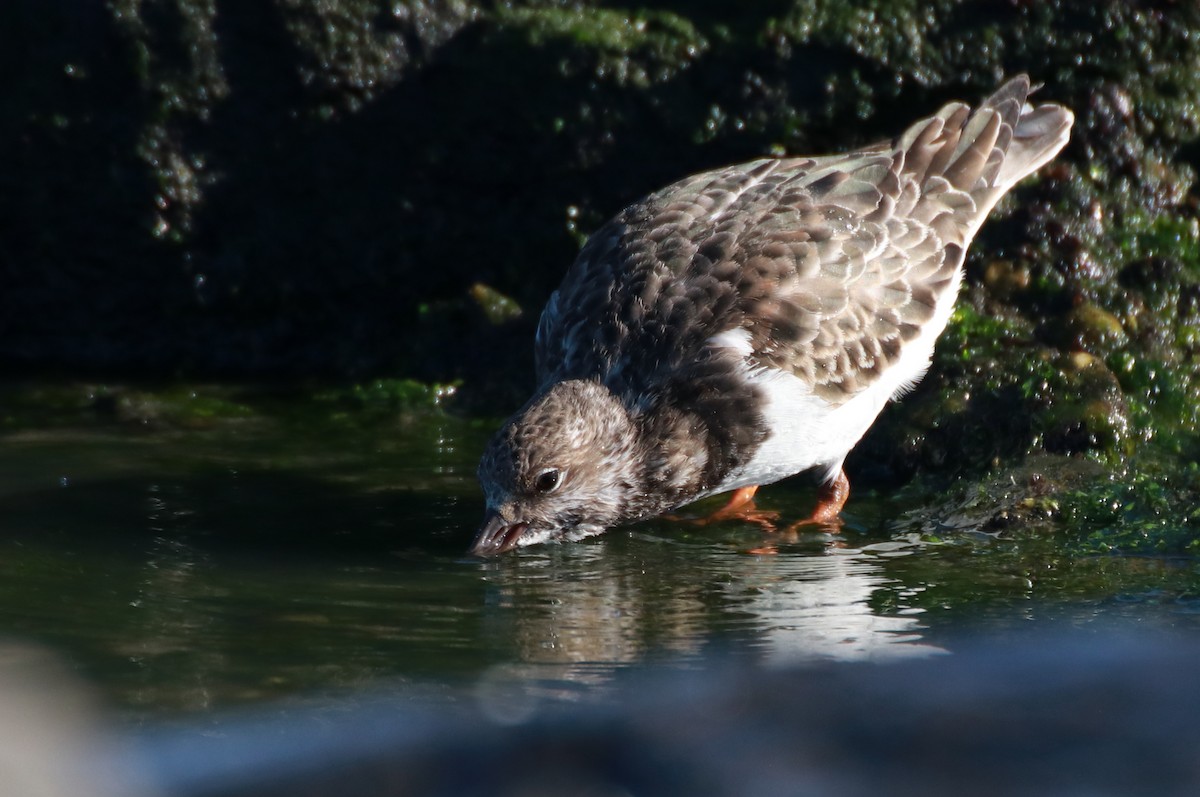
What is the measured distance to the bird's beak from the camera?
5.49m

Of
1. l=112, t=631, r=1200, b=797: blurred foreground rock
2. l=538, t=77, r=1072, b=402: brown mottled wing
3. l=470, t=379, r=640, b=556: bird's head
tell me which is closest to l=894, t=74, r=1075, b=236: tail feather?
l=538, t=77, r=1072, b=402: brown mottled wing

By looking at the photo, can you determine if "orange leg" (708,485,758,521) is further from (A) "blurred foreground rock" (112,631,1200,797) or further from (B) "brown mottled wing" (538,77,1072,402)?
(A) "blurred foreground rock" (112,631,1200,797)

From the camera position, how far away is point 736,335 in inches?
228

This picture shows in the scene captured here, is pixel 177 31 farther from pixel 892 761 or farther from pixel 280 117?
pixel 892 761

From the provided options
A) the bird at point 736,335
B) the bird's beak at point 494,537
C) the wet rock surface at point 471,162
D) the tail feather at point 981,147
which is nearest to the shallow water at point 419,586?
the bird's beak at point 494,537

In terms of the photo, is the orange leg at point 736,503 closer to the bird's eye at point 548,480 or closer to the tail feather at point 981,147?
the bird's eye at point 548,480

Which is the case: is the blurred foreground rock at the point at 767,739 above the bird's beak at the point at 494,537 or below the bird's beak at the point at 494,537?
below

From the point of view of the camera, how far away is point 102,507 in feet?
19.9

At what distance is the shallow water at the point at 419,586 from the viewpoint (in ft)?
14.8

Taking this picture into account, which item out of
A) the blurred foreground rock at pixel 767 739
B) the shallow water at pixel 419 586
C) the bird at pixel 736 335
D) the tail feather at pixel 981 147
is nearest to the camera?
the blurred foreground rock at pixel 767 739

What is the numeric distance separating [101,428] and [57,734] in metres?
3.43

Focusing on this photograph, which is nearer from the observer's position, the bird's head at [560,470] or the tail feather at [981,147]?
the bird's head at [560,470]

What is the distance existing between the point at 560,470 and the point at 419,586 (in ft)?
2.34

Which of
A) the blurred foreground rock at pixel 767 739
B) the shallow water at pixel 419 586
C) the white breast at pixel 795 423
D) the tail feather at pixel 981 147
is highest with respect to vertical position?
the tail feather at pixel 981 147
